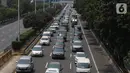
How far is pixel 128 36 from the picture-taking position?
40.0 m

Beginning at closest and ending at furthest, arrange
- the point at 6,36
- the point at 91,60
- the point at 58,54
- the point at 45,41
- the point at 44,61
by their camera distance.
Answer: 1. the point at 44,61
2. the point at 91,60
3. the point at 58,54
4. the point at 45,41
5. the point at 6,36

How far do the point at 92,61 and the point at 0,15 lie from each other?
65.9m

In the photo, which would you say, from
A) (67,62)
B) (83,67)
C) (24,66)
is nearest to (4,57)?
(24,66)

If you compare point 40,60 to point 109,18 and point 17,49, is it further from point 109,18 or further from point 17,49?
point 109,18

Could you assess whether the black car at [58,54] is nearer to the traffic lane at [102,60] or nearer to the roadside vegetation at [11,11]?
the traffic lane at [102,60]

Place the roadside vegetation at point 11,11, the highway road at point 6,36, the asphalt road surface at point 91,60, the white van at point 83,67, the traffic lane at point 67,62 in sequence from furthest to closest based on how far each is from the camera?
the roadside vegetation at point 11,11
the highway road at point 6,36
the asphalt road surface at point 91,60
the traffic lane at point 67,62
the white van at point 83,67

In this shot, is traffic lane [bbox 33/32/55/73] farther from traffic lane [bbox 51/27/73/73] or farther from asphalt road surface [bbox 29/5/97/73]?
traffic lane [bbox 51/27/73/73]

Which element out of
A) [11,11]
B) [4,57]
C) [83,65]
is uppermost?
[11,11]

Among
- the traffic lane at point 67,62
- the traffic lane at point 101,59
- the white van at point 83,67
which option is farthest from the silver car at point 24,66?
the traffic lane at point 101,59

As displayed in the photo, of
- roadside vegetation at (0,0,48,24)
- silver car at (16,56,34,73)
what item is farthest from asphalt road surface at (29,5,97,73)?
roadside vegetation at (0,0,48,24)

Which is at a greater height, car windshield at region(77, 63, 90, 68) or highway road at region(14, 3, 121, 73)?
car windshield at region(77, 63, 90, 68)

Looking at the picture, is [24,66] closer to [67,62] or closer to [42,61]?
[42,61]

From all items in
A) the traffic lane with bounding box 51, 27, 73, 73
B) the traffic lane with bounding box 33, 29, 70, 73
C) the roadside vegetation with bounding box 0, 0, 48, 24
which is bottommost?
the traffic lane with bounding box 51, 27, 73, 73

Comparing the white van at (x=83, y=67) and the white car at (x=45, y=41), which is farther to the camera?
the white car at (x=45, y=41)
